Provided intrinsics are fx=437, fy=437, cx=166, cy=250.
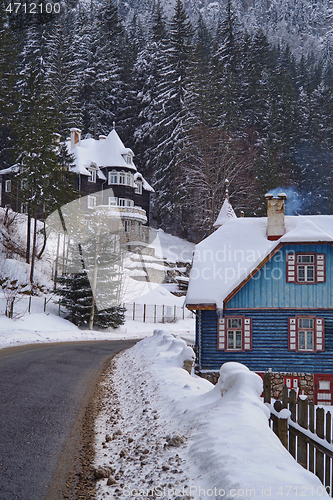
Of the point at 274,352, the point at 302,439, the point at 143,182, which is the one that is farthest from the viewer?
the point at 143,182

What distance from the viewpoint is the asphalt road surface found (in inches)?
211

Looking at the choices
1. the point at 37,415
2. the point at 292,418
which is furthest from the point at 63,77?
the point at 292,418

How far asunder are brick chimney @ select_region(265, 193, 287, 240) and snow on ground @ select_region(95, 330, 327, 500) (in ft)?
42.2

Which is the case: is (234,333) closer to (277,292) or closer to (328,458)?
(277,292)

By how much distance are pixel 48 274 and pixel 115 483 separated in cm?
3475

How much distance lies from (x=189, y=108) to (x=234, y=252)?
40.6 meters

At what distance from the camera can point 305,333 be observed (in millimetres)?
19000

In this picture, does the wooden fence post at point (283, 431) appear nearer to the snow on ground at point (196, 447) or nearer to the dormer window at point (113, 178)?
the snow on ground at point (196, 447)

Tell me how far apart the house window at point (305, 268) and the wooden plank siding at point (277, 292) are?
0.64 ft

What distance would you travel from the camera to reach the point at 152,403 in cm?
834

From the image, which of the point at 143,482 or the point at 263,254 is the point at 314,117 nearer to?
the point at 263,254

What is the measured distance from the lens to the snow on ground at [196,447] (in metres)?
4.39

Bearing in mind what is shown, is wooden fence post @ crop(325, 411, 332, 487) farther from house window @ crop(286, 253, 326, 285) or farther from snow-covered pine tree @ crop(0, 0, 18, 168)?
snow-covered pine tree @ crop(0, 0, 18, 168)

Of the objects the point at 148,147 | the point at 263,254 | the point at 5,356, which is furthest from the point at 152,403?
the point at 148,147
